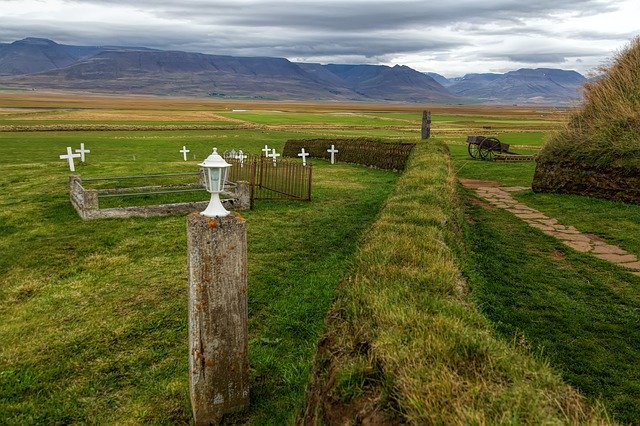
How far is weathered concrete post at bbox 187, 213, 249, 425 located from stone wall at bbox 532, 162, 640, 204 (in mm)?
11518

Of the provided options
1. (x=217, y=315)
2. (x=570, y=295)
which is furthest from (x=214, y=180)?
(x=570, y=295)

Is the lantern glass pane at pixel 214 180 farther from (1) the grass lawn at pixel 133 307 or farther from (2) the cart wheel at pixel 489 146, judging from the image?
(2) the cart wheel at pixel 489 146

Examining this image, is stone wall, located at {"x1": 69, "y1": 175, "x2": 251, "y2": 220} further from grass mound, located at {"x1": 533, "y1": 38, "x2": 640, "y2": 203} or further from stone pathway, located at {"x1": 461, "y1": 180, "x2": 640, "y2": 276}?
grass mound, located at {"x1": 533, "y1": 38, "x2": 640, "y2": 203}

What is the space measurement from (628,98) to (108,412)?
15.2m

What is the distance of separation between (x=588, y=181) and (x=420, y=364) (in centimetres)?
1266

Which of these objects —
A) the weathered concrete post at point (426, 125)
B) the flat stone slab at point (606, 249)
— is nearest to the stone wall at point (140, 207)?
the flat stone slab at point (606, 249)

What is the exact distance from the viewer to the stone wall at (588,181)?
1204 centimetres

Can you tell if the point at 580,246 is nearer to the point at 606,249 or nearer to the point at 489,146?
the point at 606,249

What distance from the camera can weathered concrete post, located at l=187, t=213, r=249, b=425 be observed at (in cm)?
421

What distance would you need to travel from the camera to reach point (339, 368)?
10.2ft

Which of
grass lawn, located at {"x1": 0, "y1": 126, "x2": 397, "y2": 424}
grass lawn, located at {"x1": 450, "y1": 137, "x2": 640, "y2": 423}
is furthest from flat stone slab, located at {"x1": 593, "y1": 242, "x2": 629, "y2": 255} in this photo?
grass lawn, located at {"x1": 0, "y1": 126, "x2": 397, "y2": 424}

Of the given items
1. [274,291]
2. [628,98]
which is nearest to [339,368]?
[274,291]

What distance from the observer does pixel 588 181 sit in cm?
1320

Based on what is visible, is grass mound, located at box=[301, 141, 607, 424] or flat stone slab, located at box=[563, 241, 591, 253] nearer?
grass mound, located at box=[301, 141, 607, 424]
